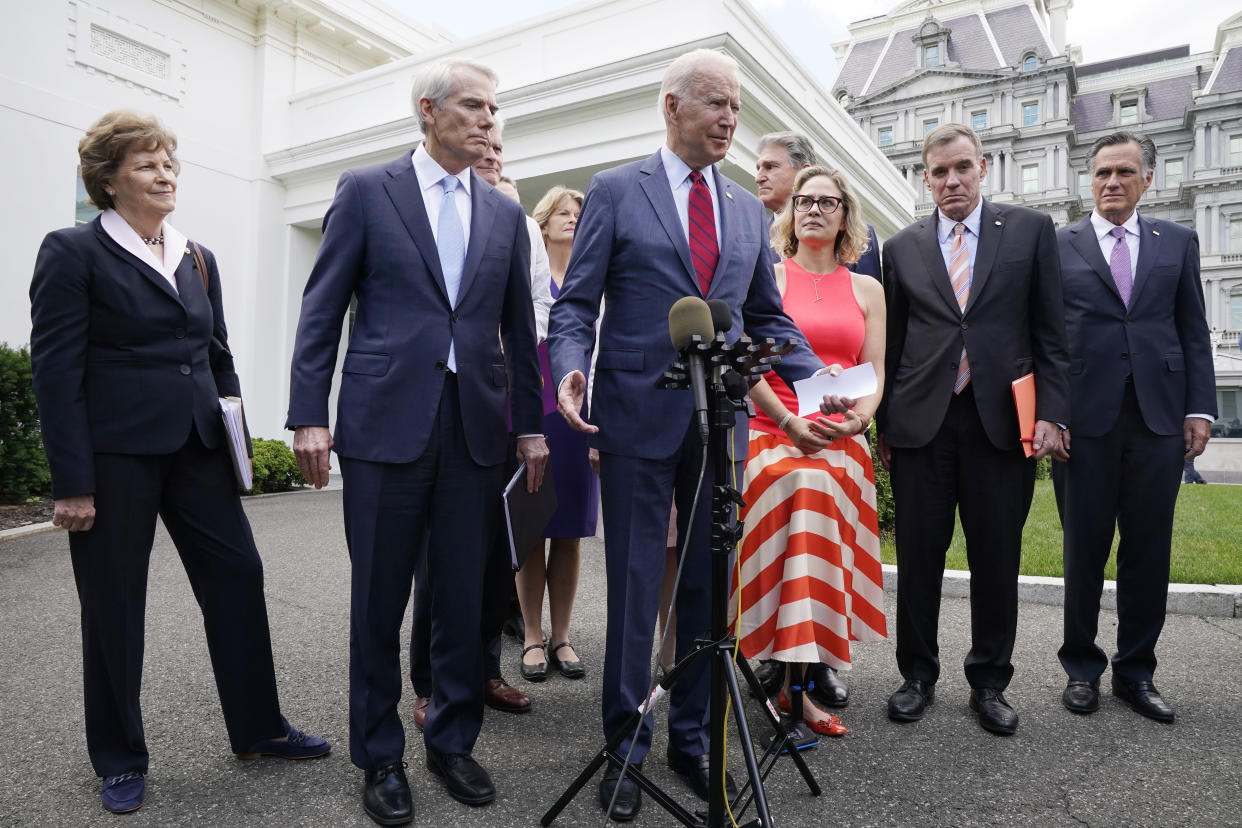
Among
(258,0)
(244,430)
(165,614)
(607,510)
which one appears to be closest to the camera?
(607,510)

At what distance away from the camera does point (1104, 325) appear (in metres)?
3.70

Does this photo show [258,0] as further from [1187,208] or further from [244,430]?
[1187,208]

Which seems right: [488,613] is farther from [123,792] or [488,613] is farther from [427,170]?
[427,170]

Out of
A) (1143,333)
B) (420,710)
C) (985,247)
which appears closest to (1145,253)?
(1143,333)

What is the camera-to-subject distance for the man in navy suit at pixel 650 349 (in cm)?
264

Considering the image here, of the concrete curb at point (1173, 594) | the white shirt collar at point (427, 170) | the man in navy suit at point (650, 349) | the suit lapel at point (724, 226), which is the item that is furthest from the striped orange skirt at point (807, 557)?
the concrete curb at point (1173, 594)

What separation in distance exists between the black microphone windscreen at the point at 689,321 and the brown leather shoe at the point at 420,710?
6.41ft

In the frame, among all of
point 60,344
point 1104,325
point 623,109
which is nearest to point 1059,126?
point 623,109

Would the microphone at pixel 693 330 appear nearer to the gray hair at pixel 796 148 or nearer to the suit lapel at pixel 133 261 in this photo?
the suit lapel at pixel 133 261

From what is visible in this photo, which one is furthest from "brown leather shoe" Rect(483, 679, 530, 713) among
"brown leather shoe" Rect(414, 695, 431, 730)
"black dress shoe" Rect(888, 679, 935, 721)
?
"black dress shoe" Rect(888, 679, 935, 721)

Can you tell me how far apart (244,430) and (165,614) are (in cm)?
261

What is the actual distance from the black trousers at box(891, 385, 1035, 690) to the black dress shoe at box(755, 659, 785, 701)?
21.0 inches

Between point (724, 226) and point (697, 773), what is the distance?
184 centimetres

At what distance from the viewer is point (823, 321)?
338 cm
